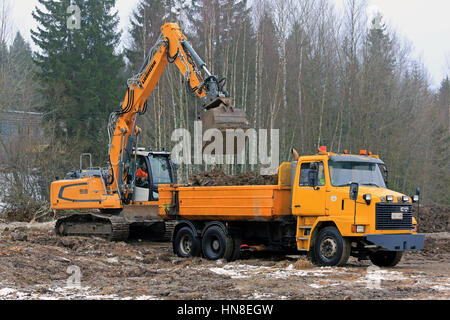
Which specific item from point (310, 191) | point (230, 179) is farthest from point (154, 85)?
point (310, 191)

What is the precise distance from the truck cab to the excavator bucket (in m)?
1.85

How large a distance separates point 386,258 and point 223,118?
4.84m

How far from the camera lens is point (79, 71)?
119 feet

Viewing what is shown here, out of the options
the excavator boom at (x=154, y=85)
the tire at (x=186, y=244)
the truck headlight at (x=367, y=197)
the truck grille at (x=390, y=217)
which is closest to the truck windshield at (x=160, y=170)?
the excavator boom at (x=154, y=85)

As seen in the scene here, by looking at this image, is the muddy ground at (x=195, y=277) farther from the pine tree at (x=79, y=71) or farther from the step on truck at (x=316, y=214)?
the pine tree at (x=79, y=71)

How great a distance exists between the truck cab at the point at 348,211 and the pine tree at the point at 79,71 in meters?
24.0

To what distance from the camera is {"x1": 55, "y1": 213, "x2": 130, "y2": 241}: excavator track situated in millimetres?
17750

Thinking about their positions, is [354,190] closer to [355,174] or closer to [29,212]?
[355,174]

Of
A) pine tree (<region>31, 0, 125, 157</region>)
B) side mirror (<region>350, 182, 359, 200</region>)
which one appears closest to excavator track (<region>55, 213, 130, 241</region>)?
side mirror (<region>350, 182, 359, 200</region>)

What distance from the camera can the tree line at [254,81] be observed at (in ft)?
97.6

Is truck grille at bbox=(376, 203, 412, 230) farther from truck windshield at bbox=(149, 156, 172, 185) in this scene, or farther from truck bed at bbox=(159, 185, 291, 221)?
truck windshield at bbox=(149, 156, 172, 185)

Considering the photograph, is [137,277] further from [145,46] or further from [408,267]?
[145,46]
